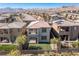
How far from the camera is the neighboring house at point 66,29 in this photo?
4465mm

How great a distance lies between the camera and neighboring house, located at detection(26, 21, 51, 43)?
4.48 meters

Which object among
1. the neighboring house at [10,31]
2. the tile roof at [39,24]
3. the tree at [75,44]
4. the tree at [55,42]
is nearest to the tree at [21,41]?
the neighboring house at [10,31]

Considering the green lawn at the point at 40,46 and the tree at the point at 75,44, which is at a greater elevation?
the tree at the point at 75,44

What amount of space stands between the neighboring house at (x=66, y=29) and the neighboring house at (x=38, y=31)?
11cm

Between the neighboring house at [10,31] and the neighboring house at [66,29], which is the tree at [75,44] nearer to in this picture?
the neighboring house at [66,29]

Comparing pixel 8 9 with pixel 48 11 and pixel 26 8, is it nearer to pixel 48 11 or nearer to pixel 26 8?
pixel 26 8

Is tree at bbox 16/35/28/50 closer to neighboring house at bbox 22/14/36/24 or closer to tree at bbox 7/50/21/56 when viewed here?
tree at bbox 7/50/21/56

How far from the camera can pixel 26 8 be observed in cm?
446

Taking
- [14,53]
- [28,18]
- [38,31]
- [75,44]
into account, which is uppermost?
[28,18]

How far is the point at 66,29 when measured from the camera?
446cm

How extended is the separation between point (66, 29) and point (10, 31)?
75 cm

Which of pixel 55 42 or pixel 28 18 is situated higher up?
pixel 28 18

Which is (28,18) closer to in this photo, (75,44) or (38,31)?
(38,31)

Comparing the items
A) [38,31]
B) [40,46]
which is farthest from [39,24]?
[40,46]
